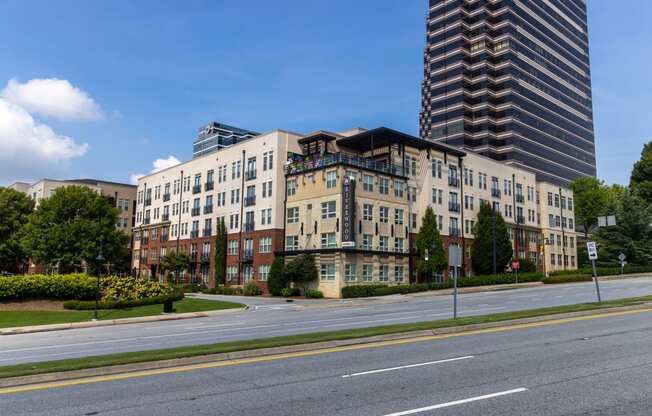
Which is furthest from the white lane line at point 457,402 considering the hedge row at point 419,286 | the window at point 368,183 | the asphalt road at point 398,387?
the window at point 368,183

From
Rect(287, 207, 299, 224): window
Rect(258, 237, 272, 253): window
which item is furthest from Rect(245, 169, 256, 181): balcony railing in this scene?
Rect(258, 237, 272, 253): window

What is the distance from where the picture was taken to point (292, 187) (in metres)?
56.2

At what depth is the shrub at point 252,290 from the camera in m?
54.9

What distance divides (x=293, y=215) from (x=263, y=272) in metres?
6.90

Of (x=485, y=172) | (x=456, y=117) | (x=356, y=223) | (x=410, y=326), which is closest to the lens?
(x=410, y=326)

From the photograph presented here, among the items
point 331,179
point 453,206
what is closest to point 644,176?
point 453,206

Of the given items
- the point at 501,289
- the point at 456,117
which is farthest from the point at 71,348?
the point at 456,117

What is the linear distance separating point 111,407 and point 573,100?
154m

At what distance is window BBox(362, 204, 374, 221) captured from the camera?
51.8 metres

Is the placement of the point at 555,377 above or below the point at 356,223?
below

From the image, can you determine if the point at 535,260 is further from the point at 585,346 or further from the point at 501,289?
the point at 585,346

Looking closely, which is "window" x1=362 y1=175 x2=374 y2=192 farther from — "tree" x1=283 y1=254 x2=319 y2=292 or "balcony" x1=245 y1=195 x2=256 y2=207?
"balcony" x1=245 y1=195 x2=256 y2=207

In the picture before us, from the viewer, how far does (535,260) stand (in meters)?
74.8

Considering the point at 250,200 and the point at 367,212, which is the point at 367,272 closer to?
the point at 367,212
